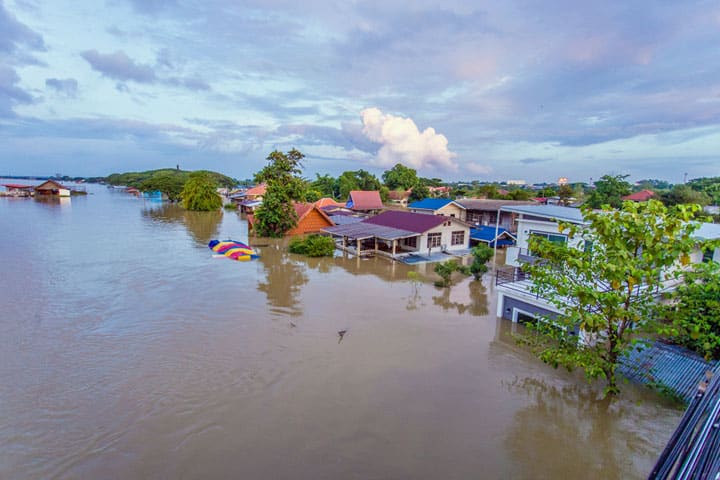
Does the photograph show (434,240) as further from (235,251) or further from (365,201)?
(365,201)

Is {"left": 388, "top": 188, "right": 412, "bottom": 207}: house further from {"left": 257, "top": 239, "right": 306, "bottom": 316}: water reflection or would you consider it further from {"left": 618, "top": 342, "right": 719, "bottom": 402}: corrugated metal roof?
{"left": 618, "top": 342, "right": 719, "bottom": 402}: corrugated metal roof

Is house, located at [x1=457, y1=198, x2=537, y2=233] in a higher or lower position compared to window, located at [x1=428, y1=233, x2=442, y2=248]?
higher

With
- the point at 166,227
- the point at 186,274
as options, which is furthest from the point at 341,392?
the point at 166,227

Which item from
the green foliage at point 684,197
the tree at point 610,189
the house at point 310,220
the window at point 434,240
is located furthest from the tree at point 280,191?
the green foliage at point 684,197

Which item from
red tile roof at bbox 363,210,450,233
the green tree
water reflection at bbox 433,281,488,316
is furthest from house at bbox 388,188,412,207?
water reflection at bbox 433,281,488,316

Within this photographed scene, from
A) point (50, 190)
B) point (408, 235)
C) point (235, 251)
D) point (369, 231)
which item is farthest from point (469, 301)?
point (50, 190)

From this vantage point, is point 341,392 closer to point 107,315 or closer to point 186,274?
point 107,315

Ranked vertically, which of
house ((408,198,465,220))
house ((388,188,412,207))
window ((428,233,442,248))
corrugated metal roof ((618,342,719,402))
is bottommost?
corrugated metal roof ((618,342,719,402))
